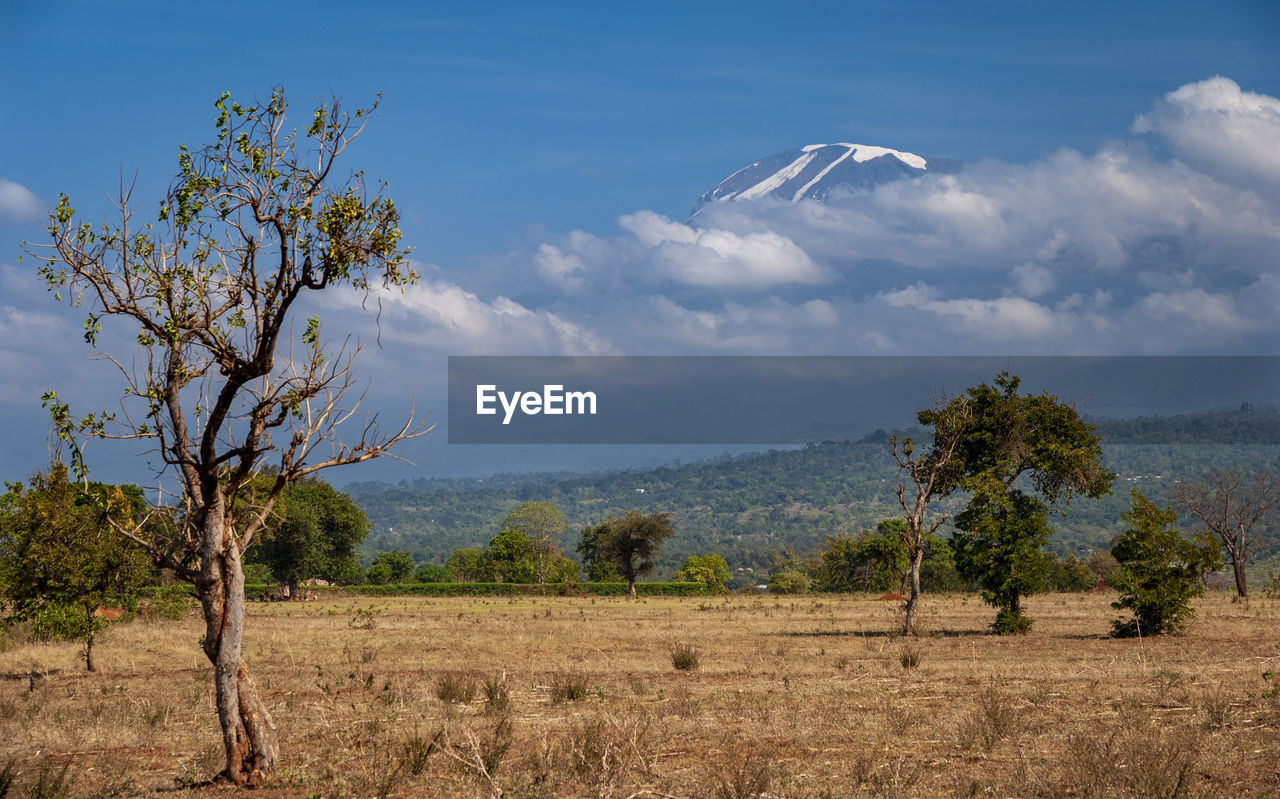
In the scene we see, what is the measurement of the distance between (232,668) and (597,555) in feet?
318

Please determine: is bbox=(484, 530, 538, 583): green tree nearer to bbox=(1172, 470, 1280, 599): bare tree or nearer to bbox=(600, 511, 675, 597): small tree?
bbox=(600, 511, 675, 597): small tree

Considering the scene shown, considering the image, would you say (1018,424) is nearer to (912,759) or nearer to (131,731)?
(912,759)

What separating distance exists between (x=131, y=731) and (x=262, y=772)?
5837mm

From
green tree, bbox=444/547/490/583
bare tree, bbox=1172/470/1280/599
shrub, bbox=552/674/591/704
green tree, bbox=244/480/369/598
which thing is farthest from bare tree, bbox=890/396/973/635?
green tree, bbox=444/547/490/583

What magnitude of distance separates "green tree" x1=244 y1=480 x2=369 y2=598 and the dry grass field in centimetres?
4727

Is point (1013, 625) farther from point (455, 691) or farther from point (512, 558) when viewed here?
point (512, 558)

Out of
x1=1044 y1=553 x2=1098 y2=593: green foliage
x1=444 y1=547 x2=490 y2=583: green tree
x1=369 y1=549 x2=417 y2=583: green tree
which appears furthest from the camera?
Answer: x1=369 y1=549 x2=417 y2=583: green tree

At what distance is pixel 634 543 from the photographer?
9462cm

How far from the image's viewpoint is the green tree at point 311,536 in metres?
78.3

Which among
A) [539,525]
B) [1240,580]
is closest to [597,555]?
[539,525]

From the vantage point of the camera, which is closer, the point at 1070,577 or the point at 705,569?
the point at 1070,577

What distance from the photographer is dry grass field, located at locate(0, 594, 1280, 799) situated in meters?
12.0

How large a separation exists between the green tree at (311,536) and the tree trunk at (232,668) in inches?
2528

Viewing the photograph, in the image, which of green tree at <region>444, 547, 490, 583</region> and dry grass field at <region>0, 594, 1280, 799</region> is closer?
dry grass field at <region>0, 594, 1280, 799</region>
